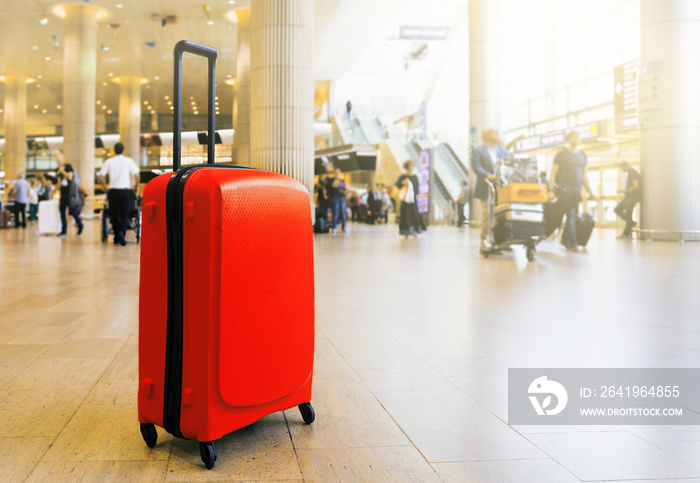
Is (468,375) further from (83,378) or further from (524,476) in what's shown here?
(83,378)

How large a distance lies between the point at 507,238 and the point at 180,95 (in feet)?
25.1

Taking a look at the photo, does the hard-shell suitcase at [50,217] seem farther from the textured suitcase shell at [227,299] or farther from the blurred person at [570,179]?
the textured suitcase shell at [227,299]

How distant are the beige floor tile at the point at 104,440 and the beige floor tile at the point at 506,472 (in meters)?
0.80

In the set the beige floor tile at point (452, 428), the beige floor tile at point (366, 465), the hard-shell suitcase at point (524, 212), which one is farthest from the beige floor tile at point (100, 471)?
the hard-shell suitcase at point (524, 212)

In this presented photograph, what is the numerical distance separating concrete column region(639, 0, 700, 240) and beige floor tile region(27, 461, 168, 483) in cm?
1372

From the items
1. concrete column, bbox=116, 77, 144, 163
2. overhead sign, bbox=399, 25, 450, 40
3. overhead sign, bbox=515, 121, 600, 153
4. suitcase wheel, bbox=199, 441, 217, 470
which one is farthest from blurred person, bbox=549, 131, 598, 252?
concrete column, bbox=116, 77, 144, 163

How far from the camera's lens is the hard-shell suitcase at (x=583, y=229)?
1078 centimetres

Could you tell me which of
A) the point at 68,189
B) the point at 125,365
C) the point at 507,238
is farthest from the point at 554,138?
the point at 125,365

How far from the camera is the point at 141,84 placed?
125 feet

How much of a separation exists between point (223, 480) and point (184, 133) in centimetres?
127

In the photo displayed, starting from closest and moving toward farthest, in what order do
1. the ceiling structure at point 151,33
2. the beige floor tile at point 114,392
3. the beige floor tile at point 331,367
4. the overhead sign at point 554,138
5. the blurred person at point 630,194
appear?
1. the beige floor tile at point 114,392
2. the beige floor tile at point 331,367
3. the blurred person at point 630,194
4. the overhead sign at point 554,138
5. the ceiling structure at point 151,33

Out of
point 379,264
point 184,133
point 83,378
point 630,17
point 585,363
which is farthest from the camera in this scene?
point 630,17

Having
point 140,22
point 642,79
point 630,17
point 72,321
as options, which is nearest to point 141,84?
point 140,22

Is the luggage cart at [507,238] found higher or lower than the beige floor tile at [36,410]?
higher
